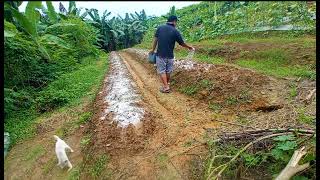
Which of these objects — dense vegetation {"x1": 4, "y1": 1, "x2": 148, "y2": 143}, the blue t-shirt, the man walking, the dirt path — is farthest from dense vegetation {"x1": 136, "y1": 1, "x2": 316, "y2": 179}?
dense vegetation {"x1": 4, "y1": 1, "x2": 148, "y2": 143}

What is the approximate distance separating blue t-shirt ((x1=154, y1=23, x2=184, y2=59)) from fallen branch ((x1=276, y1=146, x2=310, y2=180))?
422 centimetres

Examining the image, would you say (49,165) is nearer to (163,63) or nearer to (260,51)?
(163,63)

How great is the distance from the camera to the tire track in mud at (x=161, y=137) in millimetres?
4844

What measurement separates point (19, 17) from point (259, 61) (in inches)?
240

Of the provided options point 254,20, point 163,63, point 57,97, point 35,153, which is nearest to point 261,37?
point 254,20

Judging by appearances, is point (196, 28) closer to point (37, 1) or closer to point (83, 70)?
point (83, 70)

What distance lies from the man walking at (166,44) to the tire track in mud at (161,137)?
597 millimetres

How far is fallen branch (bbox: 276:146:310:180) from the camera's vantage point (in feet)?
13.0

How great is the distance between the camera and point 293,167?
13.1 feet

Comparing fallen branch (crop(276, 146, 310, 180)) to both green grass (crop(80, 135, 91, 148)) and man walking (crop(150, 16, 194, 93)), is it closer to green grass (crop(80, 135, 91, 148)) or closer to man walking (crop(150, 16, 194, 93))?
green grass (crop(80, 135, 91, 148))

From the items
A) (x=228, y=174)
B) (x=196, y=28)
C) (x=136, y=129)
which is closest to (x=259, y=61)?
(x=136, y=129)

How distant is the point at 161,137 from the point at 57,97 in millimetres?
3176

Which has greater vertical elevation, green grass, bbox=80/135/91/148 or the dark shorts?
the dark shorts

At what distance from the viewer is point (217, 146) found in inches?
196
